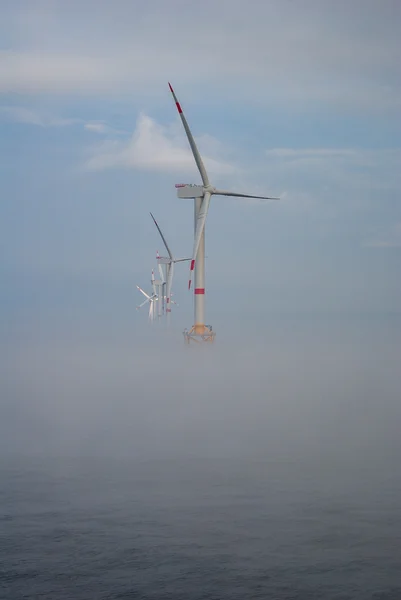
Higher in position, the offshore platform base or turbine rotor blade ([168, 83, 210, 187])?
turbine rotor blade ([168, 83, 210, 187])

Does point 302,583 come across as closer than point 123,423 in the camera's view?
Yes

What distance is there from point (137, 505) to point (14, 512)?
416 cm

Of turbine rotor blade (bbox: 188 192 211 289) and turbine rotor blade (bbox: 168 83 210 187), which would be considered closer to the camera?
turbine rotor blade (bbox: 168 83 210 187)

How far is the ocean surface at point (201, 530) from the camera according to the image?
23531 millimetres

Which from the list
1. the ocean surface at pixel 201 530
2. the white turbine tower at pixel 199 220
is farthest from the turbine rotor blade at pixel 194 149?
the ocean surface at pixel 201 530

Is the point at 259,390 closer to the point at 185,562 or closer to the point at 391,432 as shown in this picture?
the point at 391,432

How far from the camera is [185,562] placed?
25.0 metres

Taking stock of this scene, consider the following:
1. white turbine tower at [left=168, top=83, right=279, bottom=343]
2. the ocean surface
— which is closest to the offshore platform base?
white turbine tower at [left=168, top=83, right=279, bottom=343]

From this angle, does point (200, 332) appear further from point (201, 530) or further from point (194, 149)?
point (201, 530)

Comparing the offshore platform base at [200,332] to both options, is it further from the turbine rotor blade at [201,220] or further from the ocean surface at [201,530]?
the ocean surface at [201,530]

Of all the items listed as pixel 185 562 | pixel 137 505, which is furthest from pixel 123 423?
pixel 185 562

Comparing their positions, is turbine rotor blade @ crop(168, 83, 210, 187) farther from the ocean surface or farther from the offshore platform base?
→ the ocean surface

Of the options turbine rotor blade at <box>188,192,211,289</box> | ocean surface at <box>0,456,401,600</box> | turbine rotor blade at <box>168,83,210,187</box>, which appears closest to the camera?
ocean surface at <box>0,456,401,600</box>

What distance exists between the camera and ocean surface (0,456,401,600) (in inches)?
926
